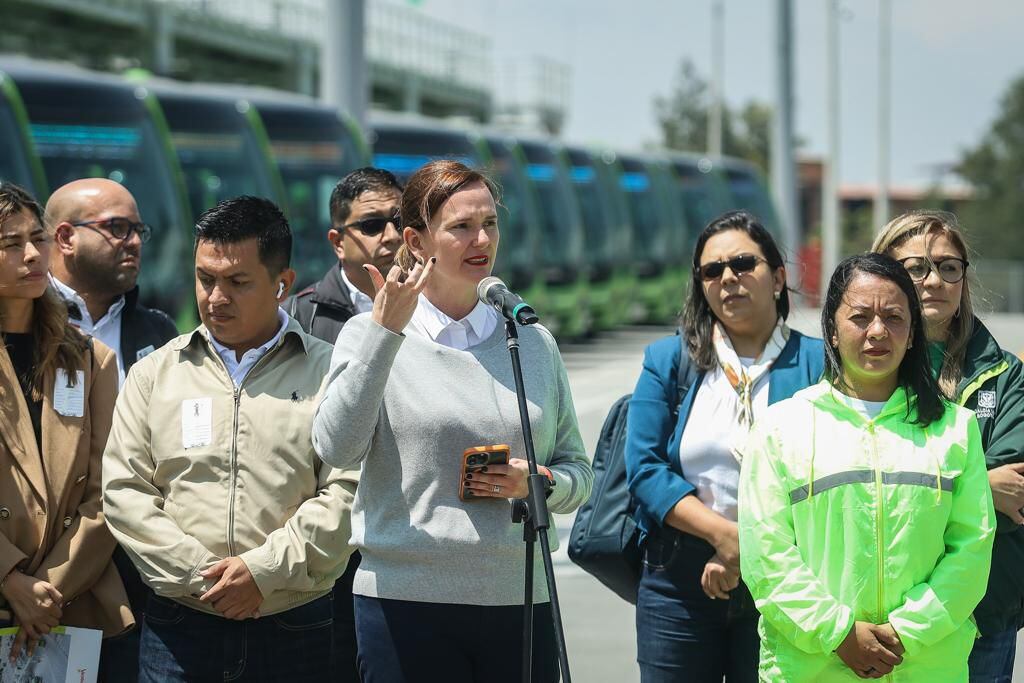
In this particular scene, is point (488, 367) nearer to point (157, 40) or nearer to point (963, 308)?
point (963, 308)

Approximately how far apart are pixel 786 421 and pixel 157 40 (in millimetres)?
28486

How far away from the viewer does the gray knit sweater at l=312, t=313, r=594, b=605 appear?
374 cm

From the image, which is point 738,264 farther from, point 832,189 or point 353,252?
point 832,189

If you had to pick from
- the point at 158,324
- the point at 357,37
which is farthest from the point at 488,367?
the point at 357,37

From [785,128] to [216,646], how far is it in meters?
24.1

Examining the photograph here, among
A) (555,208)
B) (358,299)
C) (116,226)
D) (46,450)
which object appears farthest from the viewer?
(555,208)

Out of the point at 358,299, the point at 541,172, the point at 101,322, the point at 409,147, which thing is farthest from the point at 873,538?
the point at 541,172

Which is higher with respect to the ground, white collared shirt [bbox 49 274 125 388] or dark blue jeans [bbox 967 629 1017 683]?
white collared shirt [bbox 49 274 125 388]

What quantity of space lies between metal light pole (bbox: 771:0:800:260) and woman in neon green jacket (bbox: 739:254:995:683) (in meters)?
21.8

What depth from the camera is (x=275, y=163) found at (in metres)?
16.1

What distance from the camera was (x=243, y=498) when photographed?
411 centimetres

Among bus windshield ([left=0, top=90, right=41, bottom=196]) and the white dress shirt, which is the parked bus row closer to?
bus windshield ([left=0, top=90, right=41, bottom=196])

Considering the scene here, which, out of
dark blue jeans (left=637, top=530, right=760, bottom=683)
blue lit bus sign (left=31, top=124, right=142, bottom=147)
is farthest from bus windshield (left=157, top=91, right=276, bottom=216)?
dark blue jeans (left=637, top=530, right=760, bottom=683)

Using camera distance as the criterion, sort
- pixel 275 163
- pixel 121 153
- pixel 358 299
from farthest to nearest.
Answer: pixel 275 163 → pixel 121 153 → pixel 358 299
